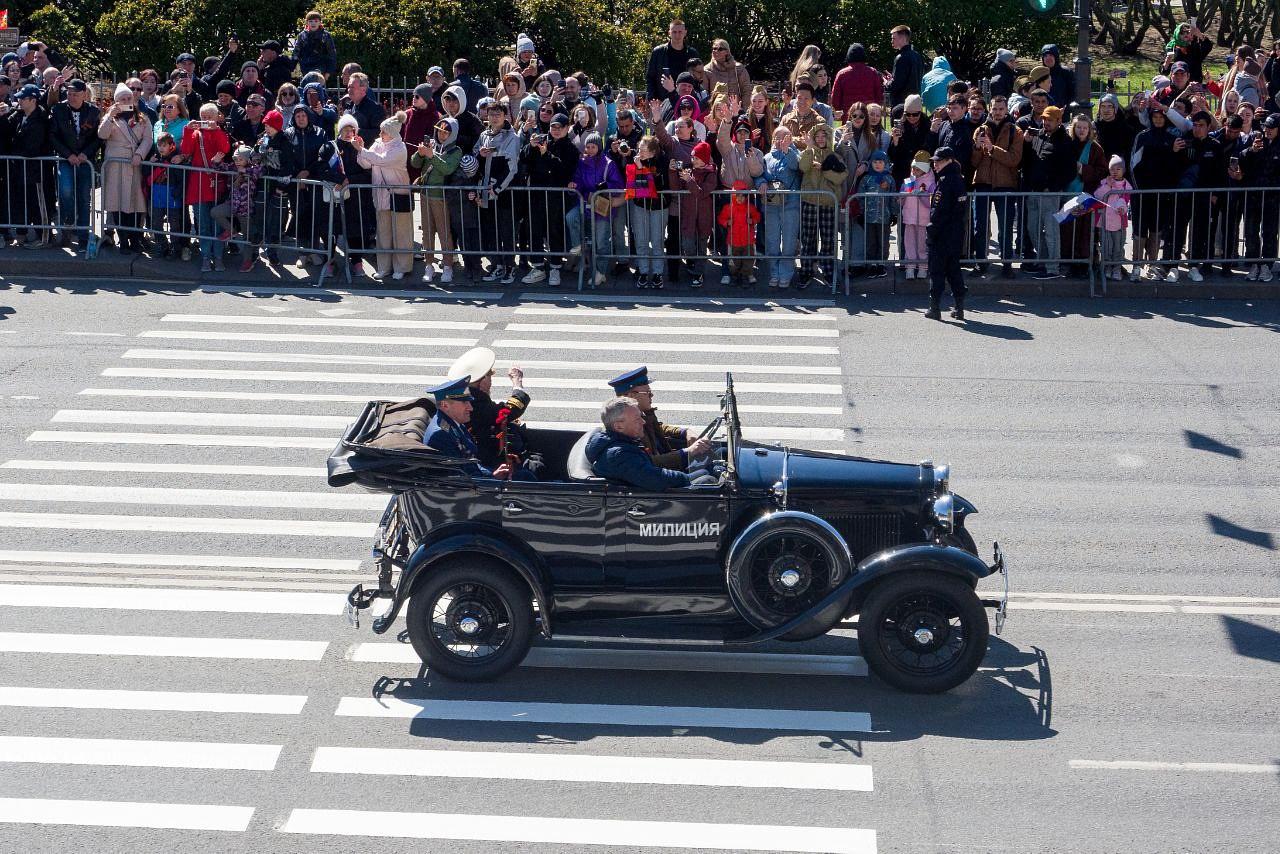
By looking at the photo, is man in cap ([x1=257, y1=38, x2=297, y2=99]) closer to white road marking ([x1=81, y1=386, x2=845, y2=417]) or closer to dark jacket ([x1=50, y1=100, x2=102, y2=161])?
dark jacket ([x1=50, y1=100, x2=102, y2=161])

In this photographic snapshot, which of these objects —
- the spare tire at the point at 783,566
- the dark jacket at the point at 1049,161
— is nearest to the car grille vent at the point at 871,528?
the spare tire at the point at 783,566

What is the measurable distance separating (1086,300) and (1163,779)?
10.4 meters

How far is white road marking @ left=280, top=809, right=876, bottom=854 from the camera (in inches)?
305

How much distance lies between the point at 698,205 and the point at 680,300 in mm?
1056

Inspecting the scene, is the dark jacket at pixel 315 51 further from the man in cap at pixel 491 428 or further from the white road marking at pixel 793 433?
the man in cap at pixel 491 428

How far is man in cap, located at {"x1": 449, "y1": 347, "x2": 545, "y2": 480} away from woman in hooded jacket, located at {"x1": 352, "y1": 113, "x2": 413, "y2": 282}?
27.2ft

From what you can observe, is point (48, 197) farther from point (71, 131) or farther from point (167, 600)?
point (167, 600)

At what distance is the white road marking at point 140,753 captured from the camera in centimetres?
852

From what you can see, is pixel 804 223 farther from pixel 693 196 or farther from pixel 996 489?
pixel 996 489

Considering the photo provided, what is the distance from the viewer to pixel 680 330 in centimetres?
1684

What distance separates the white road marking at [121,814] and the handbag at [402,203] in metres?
11.0

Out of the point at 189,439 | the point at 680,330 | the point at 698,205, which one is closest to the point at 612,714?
the point at 189,439

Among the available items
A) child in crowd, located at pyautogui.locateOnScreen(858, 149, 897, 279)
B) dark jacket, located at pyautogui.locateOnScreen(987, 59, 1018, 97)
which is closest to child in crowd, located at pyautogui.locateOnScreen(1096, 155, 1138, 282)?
child in crowd, located at pyautogui.locateOnScreen(858, 149, 897, 279)

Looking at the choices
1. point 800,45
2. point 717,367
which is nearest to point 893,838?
point 717,367
